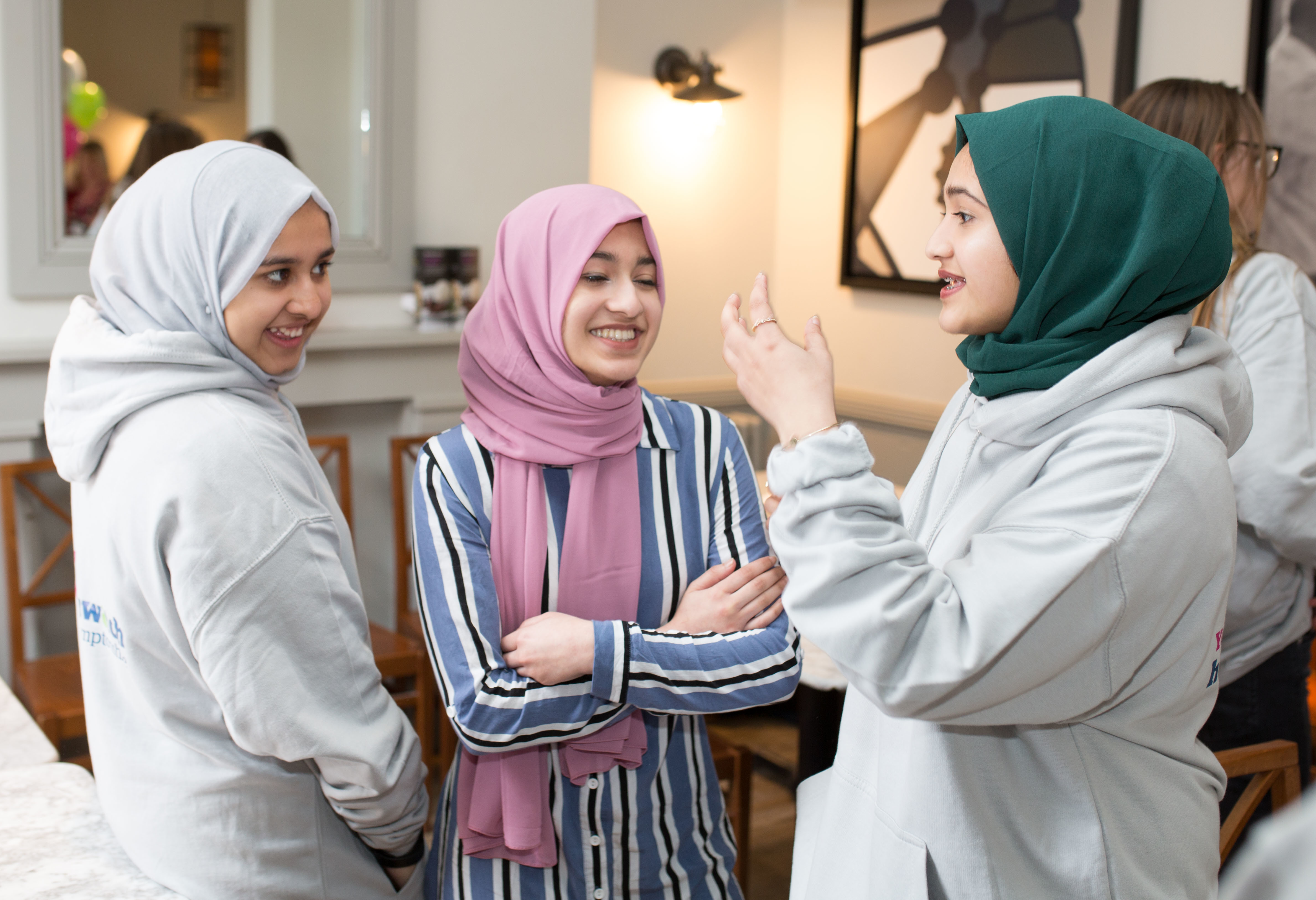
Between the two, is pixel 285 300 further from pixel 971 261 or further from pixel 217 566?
pixel 971 261

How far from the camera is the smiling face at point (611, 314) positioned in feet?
4.45

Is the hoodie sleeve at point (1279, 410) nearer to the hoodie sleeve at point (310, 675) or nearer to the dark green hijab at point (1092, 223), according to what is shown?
the dark green hijab at point (1092, 223)

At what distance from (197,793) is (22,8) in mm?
2018

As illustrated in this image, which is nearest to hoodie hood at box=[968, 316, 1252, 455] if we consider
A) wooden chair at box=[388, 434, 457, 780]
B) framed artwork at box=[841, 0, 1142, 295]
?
wooden chair at box=[388, 434, 457, 780]

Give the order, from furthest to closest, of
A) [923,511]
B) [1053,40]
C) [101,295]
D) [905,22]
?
[905,22] < [1053,40] < [101,295] < [923,511]

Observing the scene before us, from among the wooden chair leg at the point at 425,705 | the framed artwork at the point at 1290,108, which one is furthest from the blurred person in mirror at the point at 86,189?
the framed artwork at the point at 1290,108

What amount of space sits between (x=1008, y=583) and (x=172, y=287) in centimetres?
100

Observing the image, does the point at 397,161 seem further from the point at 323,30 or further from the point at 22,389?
the point at 22,389

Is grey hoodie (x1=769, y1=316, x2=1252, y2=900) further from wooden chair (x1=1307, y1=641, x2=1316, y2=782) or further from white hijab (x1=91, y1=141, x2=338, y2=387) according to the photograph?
wooden chair (x1=1307, y1=641, x2=1316, y2=782)

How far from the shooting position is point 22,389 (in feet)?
8.20

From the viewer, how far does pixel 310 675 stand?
1.19 meters

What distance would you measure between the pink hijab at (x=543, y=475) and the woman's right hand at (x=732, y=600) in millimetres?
84

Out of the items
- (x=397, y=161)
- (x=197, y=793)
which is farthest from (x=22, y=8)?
(x=197, y=793)

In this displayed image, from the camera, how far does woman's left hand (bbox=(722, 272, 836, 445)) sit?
3.10ft
